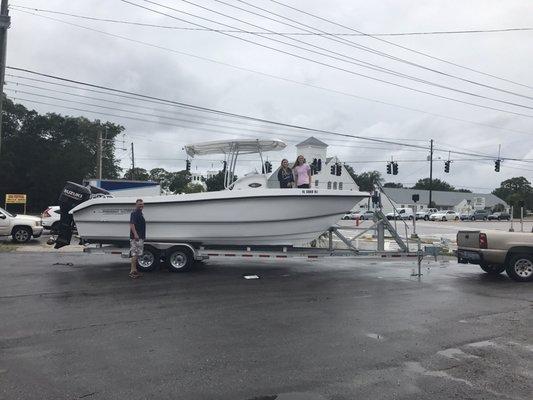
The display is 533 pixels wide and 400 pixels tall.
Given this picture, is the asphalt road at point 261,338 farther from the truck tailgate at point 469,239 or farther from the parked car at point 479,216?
the parked car at point 479,216

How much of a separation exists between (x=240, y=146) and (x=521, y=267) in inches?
284

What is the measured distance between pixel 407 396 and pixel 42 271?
9.84 metres

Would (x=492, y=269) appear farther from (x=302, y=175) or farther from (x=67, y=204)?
(x=67, y=204)

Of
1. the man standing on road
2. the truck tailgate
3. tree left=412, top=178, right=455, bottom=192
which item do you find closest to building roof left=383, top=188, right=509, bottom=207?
tree left=412, top=178, right=455, bottom=192

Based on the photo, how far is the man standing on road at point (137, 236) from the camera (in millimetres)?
10820

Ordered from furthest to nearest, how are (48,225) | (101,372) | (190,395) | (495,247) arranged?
1. (48,225)
2. (495,247)
3. (101,372)
4. (190,395)

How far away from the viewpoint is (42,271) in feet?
38.2

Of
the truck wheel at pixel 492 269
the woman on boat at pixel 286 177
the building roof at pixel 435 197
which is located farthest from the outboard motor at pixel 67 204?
the building roof at pixel 435 197

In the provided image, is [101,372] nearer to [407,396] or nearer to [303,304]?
[407,396]

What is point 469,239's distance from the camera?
11.7 metres

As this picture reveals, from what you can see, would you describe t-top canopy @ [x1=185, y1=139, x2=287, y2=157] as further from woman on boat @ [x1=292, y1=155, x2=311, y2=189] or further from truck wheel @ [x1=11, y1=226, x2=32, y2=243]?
truck wheel @ [x1=11, y1=226, x2=32, y2=243]

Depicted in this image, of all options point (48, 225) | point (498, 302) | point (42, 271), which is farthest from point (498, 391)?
point (48, 225)

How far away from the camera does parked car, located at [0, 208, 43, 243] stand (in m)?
19.4

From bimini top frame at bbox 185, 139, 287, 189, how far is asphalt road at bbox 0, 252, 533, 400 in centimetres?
291
